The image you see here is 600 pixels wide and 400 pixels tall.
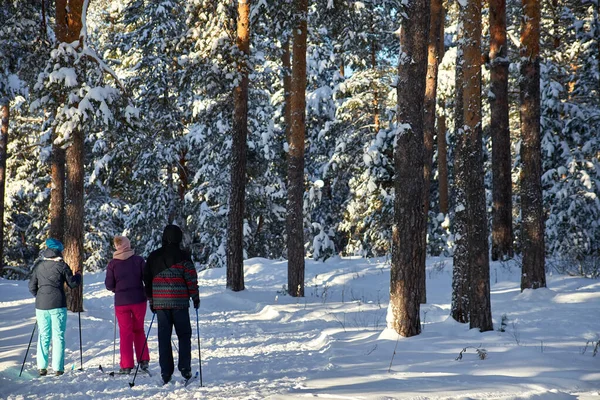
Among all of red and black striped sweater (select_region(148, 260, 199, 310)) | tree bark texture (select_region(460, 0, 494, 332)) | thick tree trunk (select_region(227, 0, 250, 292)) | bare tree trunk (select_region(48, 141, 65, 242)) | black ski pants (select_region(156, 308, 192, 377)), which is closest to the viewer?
black ski pants (select_region(156, 308, 192, 377))

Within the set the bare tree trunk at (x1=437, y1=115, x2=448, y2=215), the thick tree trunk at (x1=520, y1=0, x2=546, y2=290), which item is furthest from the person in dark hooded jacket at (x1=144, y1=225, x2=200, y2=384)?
the bare tree trunk at (x1=437, y1=115, x2=448, y2=215)

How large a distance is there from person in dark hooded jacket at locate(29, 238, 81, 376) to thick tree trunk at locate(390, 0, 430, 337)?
15.8ft

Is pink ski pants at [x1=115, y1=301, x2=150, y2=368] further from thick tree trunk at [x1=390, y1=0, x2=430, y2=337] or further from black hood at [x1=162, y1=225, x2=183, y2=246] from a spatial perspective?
thick tree trunk at [x1=390, y1=0, x2=430, y2=337]

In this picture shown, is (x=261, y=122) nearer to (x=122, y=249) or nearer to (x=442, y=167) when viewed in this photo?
(x=442, y=167)

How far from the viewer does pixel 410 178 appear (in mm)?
8273

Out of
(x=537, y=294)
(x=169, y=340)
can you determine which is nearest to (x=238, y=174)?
(x=537, y=294)

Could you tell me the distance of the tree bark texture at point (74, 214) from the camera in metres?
11.8

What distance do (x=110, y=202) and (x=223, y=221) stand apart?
325 inches

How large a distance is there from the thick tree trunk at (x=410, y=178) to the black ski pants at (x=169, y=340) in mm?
3335

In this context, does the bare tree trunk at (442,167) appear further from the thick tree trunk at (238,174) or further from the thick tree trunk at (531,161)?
the thick tree trunk at (238,174)

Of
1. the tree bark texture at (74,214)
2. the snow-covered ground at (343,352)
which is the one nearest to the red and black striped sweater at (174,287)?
the snow-covered ground at (343,352)

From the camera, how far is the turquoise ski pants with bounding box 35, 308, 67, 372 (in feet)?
23.9

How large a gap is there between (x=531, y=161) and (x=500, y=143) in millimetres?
3801

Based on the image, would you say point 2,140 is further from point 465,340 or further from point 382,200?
point 465,340
